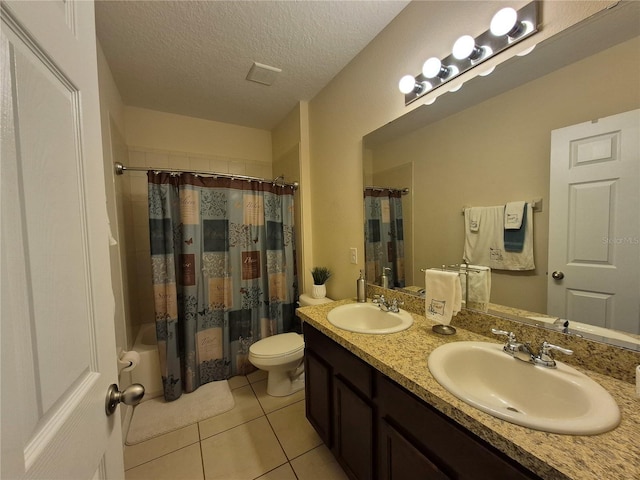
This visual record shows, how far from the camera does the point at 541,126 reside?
3.06 ft

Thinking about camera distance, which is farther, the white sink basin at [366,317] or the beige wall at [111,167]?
the beige wall at [111,167]

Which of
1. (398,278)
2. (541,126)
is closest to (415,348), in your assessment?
(398,278)

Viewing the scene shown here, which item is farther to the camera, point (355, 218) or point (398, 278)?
point (355, 218)

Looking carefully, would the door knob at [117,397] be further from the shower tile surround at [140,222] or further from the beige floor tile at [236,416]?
the shower tile surround at [140,222]

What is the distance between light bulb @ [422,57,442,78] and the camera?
1.18 m

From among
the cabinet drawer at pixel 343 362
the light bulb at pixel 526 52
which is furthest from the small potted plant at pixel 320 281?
the light bulb at pixel 526 52

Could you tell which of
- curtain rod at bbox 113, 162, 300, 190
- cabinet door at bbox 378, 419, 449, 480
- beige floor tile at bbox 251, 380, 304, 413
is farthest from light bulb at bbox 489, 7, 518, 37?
beige floor tile at bbox 251, 380, 304, 413

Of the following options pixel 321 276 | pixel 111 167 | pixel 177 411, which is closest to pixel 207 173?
pixel 111 167

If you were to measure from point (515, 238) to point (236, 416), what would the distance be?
2.00 meters

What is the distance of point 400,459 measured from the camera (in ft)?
2.78

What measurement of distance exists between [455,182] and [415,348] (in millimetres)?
817

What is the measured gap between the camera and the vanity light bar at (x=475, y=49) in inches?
36.7

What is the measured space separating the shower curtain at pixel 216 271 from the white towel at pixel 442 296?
4.81ft

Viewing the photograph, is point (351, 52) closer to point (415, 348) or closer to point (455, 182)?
point (455, 182)
